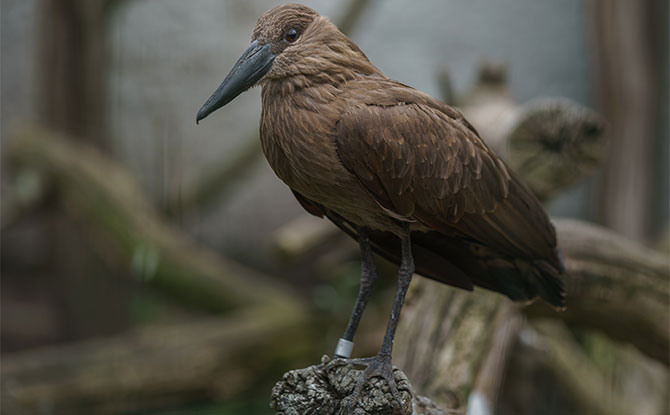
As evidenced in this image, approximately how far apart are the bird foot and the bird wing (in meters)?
0.30

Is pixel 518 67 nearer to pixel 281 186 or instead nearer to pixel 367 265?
pixel 281 186

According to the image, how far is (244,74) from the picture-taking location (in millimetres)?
1390

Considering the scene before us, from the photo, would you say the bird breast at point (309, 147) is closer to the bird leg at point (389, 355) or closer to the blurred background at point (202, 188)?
→ the bird leg at point (389, 355)

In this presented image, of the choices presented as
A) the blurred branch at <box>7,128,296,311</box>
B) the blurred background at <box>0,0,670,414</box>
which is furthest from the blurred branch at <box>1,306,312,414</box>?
Answer: the blurred branch at <box>7,128,296,311</box>

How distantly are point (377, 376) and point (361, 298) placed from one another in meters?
0.24

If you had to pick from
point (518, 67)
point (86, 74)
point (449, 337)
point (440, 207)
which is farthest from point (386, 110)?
point (518, 67)

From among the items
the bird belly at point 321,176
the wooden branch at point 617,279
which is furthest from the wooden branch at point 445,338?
the bird belly at point 321,176

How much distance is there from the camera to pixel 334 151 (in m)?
1.37

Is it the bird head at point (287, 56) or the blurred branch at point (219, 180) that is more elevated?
the blurred branch at point (219, 180)

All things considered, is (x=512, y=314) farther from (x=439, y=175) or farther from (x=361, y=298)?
(x=439, y=175)

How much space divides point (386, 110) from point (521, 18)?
3.63 metres

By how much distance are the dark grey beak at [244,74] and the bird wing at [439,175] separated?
186 mm

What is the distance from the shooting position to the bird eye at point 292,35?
1.43m

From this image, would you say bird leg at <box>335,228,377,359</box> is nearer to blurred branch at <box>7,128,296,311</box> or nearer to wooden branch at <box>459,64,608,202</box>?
wooden branch at <box>459,64,608,202</box>
